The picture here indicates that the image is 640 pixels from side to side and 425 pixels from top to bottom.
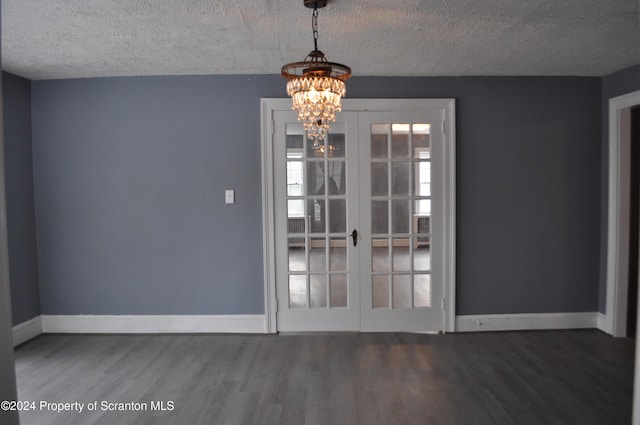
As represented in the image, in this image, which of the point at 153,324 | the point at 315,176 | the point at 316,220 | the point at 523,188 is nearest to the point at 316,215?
the point at 316,220

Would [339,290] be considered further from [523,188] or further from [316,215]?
[523,188]

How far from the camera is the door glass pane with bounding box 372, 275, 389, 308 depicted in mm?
3734

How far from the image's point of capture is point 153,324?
3.74m

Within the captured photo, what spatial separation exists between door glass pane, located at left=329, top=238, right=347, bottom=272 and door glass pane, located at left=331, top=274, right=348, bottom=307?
81 millimetres

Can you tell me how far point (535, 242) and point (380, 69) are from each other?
7.16 ft

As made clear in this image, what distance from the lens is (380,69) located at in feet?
11.3

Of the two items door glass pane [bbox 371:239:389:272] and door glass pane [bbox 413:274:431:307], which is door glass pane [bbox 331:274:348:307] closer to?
door glass pane [bbox 371:239:389:272]

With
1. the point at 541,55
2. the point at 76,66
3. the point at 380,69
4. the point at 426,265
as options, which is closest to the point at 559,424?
the point at 426,265

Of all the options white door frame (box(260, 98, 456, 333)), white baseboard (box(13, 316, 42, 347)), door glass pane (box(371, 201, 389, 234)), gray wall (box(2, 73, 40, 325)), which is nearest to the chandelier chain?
white door frame (box(260, 98, 456, 333))

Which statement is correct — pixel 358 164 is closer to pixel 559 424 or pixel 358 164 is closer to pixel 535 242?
pixel 535 242

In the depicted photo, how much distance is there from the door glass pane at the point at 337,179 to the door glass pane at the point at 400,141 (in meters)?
0.49

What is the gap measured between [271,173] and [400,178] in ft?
3.95

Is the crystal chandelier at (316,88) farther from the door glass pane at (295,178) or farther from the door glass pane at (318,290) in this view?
the door glass pane at (318,290)

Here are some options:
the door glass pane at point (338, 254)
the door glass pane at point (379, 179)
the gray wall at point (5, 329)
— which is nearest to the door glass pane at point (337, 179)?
the door glass pane at point (379, 179)
